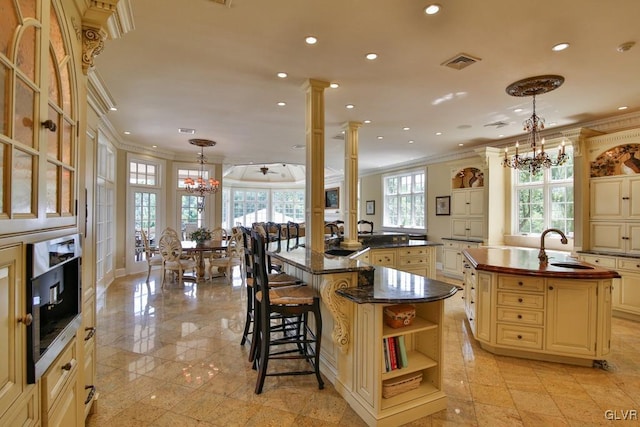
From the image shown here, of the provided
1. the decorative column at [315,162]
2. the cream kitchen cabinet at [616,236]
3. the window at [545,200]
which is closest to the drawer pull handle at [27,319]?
the decorative column at [315,162]

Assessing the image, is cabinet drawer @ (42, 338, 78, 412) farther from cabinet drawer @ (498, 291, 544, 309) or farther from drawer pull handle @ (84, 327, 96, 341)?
cabinet drawer @ (498, 291, 544, 309)

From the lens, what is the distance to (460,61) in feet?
9.59

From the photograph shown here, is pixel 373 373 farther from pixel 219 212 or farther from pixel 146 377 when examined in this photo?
pixel 219 212

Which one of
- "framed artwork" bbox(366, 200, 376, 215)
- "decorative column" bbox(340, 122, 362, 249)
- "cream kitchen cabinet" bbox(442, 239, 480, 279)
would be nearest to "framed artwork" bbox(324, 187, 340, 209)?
"framed artwork" bbox(366, 200, 376, 215)

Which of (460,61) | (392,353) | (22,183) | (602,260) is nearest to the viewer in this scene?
(22,183)

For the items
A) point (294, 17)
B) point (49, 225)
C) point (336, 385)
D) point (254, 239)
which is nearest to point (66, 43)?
point (49, 225)

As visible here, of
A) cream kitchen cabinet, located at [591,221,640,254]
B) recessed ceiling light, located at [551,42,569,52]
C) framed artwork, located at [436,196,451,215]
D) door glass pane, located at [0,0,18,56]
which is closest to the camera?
door glass pane, located at [0,0,18,56]

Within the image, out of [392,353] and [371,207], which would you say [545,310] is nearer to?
[392,353]

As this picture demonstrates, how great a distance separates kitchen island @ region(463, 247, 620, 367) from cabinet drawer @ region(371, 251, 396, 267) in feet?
6.04

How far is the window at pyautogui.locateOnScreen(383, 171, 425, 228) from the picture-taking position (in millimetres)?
8508

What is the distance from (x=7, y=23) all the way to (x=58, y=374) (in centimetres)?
134

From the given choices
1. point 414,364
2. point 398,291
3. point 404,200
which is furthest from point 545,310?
point 404,200

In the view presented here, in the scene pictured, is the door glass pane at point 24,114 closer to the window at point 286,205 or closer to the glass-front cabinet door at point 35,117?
the glass-front cabinet door at point 35,117

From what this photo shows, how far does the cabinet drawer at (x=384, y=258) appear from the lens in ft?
16.3
